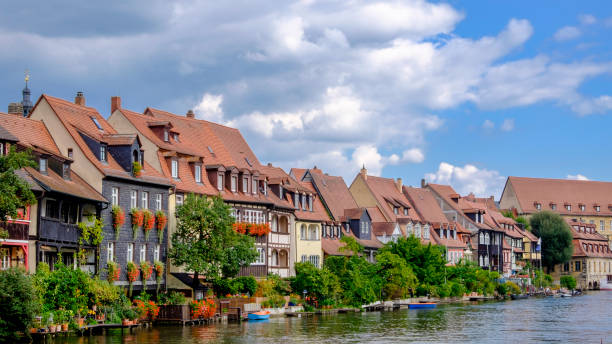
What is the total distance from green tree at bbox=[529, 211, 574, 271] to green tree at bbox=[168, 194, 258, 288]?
276 feet

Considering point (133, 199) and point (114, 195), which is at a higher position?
point (114, 195)

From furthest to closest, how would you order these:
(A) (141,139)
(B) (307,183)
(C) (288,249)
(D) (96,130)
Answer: (B) (307,183)
(C) (288,249)
(A) (141,139)
(D) (96,130)

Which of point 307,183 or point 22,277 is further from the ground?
point 307,183

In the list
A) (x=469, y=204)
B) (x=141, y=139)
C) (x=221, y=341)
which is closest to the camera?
(x=221, y=341)

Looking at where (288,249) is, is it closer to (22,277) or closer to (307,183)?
(307,183)

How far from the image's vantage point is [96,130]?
50656 mm

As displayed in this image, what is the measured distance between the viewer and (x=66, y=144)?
47406 mm

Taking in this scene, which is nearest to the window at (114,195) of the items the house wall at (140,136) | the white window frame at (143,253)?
the white window frame at (143,253)

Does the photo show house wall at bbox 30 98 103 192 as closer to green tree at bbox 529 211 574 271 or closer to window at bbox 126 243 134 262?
window at bbox 126 243 134 262

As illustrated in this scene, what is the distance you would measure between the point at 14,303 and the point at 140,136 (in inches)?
850

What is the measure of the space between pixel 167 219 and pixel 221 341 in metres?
13.7

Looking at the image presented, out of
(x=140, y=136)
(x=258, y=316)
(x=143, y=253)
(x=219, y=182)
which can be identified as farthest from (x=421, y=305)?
(x=143, y=253)

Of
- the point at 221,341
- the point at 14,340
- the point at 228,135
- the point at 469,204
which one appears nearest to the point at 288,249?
the point at 228,135

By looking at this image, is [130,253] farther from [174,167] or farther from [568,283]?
[568,283]
